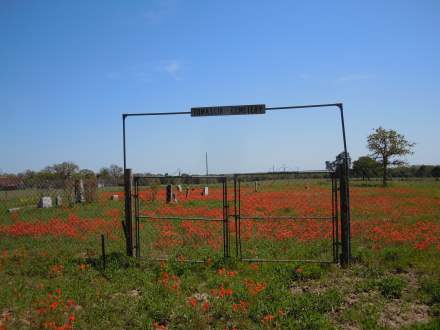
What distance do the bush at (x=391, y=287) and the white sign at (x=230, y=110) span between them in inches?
180

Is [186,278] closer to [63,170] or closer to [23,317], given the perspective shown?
[23,317]

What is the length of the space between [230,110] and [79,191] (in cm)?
2181

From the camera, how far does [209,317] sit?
5.69 metres

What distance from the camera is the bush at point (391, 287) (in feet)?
20.9

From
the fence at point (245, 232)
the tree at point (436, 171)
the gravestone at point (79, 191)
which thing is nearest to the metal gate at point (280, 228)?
the fence at point (245, 232)

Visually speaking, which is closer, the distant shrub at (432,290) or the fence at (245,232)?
the distant shrub at (432,290)

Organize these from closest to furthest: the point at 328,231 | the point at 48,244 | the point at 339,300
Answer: the point at 339,300, the point at 48,244, the point at 328,231

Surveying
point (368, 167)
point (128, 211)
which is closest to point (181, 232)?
point (128, 211)

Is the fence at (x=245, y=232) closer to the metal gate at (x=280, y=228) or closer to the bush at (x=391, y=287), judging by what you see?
the metal gate at (x=280, y=228)

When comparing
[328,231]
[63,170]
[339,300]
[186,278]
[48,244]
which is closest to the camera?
[339,300]

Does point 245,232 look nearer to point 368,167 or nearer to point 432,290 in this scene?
point 432,290

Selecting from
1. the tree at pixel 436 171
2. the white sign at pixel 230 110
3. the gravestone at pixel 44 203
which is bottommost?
the gravestone at pixel 44 203

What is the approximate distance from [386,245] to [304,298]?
5264mm

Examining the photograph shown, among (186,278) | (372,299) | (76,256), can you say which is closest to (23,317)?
(186,278)
